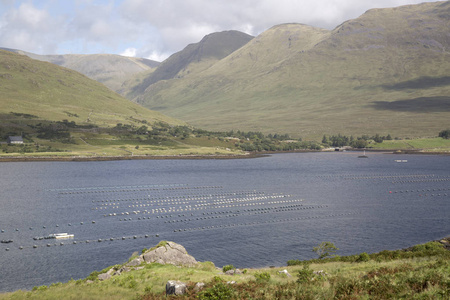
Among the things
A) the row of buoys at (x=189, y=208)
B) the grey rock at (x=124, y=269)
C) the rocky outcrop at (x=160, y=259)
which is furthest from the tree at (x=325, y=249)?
the row of buoys at (x=189, y=208)

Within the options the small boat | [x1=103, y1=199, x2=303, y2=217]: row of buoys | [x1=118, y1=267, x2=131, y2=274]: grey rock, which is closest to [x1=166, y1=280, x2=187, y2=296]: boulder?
[x1=118, y1=267, x2=131, y2=274]: grey rock

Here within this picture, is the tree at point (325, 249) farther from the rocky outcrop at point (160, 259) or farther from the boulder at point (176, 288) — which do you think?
the boulder at point (176, 288)

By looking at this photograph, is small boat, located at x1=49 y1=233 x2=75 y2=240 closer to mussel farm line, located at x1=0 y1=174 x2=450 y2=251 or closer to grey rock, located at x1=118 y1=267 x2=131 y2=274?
mussel farm line, located at x1=0 y1=174 x2=450 y2=251

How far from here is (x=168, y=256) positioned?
58875 millimetres

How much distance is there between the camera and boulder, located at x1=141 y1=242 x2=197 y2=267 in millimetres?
57875

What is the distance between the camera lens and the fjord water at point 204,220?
277 feet

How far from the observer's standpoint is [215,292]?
32.5 m

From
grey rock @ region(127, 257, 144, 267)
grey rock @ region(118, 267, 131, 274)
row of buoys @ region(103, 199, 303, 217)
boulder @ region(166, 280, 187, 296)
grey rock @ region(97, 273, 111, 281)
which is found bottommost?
row of buoys @ region(103, 199, 303, 217)

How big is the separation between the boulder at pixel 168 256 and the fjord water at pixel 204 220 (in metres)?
20.9

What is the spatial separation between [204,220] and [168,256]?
5922 centimetres

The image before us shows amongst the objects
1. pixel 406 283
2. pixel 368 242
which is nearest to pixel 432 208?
pixel 368 242

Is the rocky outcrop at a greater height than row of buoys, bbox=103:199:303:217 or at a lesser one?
greater

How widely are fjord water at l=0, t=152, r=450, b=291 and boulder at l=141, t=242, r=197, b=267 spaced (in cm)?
2088

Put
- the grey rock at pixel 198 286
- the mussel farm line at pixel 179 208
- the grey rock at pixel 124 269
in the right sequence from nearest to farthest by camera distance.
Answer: the grey rock at pixel 198 286 < the grey rock at pixel 124 269 < the mussel farm line at pixel 179 208
